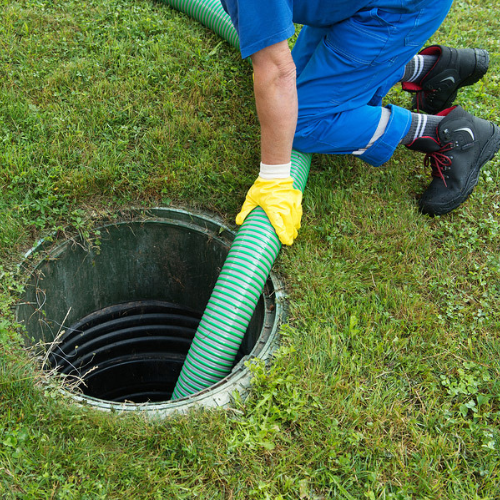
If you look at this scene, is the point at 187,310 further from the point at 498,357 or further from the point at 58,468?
the point at 498,357

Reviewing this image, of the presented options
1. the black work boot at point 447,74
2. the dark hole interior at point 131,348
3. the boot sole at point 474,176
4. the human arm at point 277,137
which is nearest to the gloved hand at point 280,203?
the human arm at point 277,137

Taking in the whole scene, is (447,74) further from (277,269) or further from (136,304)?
(136,304)

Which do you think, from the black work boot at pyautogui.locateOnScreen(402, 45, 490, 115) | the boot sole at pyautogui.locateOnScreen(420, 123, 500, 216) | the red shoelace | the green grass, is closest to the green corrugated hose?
the green grass

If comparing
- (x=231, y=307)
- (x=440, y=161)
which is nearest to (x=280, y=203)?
(x=231, y=307)

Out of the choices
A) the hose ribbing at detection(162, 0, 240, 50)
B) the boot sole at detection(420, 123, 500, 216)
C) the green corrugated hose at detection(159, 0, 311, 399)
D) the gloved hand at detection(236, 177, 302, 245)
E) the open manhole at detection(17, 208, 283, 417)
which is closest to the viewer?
the green corrugated hose at detection(159, 0, 311, 399)

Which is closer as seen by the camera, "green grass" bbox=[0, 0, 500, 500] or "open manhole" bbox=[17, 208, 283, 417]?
"green grass" bbox=[0, 0, 500, 500]

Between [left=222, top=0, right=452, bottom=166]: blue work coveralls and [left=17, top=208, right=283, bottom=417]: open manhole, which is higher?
[left=222, top=0, right=452, bottom=166]: blue work coveralls

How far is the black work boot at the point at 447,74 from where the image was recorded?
3.52 meters

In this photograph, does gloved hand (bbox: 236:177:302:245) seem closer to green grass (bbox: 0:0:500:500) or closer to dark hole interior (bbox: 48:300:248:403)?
green grass (bbox: 0:0:500:500)

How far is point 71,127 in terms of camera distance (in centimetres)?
325

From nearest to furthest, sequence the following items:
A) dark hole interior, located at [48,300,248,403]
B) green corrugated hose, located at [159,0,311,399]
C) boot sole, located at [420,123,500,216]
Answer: green corrugated hose, located at [159,0,311,399]
boot sole, located at [420,123,500,216]
dark hole interior, located at [48,300,248,403]

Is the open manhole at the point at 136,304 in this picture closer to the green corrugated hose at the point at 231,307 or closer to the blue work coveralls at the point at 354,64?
the green corrugated hose at the point at 231,307

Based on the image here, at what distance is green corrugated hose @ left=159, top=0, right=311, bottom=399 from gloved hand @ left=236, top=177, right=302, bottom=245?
0.05 m

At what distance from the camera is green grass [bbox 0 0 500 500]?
6.45 ft
